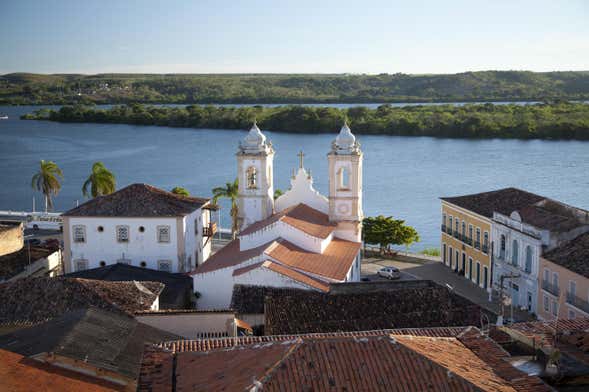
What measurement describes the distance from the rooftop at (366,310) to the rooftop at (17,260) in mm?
11068

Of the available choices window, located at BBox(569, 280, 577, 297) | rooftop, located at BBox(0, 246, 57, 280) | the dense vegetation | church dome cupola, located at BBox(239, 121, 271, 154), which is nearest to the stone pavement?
window, located at BBox(569, 280, 577, 297)

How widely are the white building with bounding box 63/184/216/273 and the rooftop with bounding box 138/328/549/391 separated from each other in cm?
1569

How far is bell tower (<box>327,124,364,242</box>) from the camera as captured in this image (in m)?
28.0

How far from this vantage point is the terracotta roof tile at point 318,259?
22.5m

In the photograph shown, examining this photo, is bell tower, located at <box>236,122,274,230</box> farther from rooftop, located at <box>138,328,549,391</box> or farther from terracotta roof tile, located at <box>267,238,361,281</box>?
rooftop, located at <box>138,328,549,391</box>

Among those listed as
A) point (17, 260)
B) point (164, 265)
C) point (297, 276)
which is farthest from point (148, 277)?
point (297, 276)

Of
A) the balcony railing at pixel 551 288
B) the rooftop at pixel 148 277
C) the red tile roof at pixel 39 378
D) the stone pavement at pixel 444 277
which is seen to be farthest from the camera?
the stone pavement at pixel 444 277

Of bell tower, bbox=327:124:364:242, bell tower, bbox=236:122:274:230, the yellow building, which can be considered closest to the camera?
bell tower, bbox=327:124:364:242

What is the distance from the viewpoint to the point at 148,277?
992 inches

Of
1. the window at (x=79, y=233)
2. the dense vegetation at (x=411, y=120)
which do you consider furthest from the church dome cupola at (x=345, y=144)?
the dense vegetation at (x=411, y=120)

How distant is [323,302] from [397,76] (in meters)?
161

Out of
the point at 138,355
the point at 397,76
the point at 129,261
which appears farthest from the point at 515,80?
the point at 138,355

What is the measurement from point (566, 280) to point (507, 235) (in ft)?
14.0

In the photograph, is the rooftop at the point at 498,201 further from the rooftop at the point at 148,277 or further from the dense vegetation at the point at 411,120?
the dense vegetation at the point at 411,120
